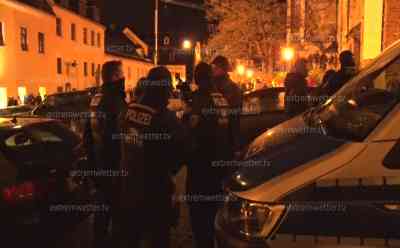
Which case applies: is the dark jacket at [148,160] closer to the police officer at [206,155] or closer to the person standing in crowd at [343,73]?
the police officer at [206,155]

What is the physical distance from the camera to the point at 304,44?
30.8 metres

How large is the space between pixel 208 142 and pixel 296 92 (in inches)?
139

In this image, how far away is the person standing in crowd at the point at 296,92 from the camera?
7.86 meters

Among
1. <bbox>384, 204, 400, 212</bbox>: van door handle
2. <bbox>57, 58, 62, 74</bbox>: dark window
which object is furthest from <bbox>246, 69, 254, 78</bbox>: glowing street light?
<bbox>384, 204, 400, 212</bbox>: van door handle

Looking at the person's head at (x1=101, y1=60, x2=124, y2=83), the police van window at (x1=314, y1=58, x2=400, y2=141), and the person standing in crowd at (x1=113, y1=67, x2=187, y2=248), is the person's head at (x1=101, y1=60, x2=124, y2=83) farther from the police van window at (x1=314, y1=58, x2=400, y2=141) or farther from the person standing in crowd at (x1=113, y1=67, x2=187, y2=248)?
the police van window at (x1=314, y1=58, x2=400, y2=141)

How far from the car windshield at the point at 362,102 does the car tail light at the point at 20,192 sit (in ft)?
8.95

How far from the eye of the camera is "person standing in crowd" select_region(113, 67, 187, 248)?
3990 millimetres

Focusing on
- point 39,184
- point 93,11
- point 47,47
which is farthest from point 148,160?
point 93,11

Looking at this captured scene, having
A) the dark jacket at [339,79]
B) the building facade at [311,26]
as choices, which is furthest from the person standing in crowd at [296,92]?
the building facade at [311,26]

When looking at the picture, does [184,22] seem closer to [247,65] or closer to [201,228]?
[247,65]

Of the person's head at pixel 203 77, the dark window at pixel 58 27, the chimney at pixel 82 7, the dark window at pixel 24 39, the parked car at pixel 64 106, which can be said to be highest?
the chimney at pixel 82 7

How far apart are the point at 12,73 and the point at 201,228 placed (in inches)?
1008

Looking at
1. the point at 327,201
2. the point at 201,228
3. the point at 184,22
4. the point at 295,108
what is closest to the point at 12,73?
the point at 295,108

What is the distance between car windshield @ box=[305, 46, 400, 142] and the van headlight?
0.68 meters
